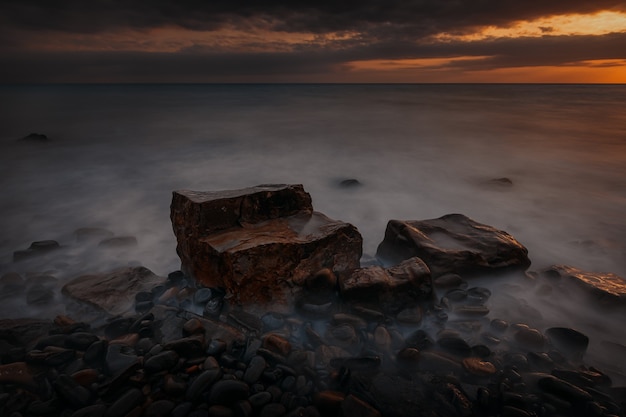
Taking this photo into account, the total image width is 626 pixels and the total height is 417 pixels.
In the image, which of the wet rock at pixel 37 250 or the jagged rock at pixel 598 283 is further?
the wet rock at pixel 37 250

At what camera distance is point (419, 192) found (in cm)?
750

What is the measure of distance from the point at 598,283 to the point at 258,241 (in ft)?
11.1

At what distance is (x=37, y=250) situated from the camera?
4555 millimetres

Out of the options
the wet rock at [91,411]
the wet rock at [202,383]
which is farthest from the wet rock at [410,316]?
the wet rock at [91,411]

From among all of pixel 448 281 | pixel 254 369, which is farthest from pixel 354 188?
pixel 254 369

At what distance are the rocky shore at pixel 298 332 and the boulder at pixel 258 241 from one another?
14mm

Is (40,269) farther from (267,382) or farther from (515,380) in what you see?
(515,380)

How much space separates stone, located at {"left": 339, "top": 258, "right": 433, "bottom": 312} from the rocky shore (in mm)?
13

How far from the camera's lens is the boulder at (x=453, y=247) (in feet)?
12.2

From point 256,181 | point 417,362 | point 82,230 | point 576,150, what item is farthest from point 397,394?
point 576,150

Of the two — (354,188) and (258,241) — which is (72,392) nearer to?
(258,241)

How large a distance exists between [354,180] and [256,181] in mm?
2485

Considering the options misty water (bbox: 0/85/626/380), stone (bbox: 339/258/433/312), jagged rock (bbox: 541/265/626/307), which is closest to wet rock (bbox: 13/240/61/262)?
misty water (bbox: 0/85/626/380)

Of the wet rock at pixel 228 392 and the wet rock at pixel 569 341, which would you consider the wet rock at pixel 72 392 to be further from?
the wet rock at pixel 569 341
